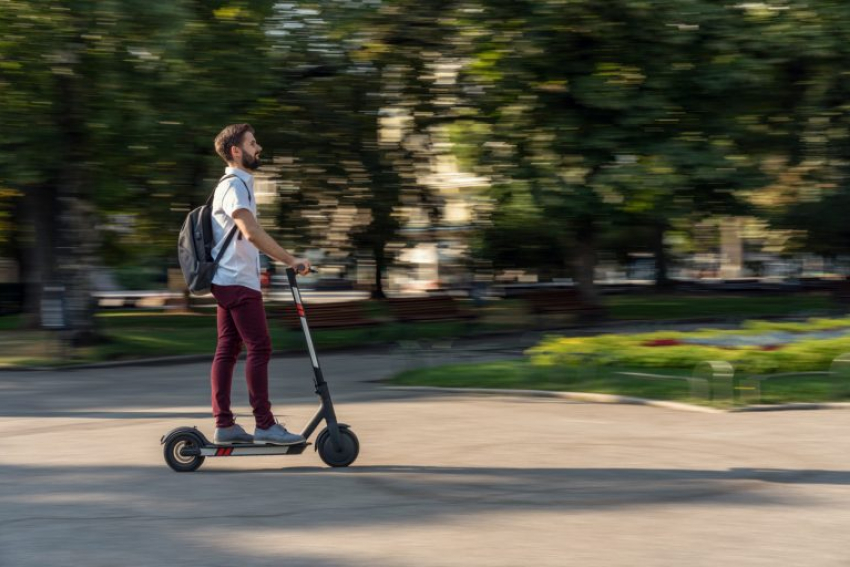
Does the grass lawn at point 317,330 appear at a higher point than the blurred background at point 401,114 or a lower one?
lower

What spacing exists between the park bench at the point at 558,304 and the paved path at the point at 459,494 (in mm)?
13241

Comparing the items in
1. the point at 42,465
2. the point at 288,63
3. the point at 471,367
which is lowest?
the point at 471,367

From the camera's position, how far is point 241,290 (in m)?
7.64

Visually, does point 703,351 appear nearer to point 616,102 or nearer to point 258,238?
point 258,238

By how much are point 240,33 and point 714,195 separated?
357 inches

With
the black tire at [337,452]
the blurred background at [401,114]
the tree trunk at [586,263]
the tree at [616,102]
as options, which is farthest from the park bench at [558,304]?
the black tire at [337,452]

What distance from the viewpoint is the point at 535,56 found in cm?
2086

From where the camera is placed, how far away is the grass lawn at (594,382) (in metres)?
11.7

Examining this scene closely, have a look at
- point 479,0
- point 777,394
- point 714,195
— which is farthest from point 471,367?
point 714,195

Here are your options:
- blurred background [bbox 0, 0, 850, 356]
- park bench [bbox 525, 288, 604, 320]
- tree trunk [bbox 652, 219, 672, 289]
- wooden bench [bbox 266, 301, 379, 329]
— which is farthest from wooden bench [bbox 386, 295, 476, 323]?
tree trunk [bbox 652, 219, 672, 289]

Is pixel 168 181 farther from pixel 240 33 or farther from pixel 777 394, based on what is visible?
pixel 777 394

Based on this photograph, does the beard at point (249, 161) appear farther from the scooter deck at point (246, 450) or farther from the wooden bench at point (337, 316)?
the wooden bench at point (337, 316)

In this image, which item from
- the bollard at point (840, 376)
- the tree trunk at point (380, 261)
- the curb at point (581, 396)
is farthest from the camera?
the tree trunk at point (380, 261)

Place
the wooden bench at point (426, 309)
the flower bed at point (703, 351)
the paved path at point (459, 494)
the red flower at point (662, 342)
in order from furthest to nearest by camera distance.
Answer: the wooden bench at point (426, 309), the red flower at point (662, 342), the flower bed at point (703, 351), the paved path at point (459, 494)
